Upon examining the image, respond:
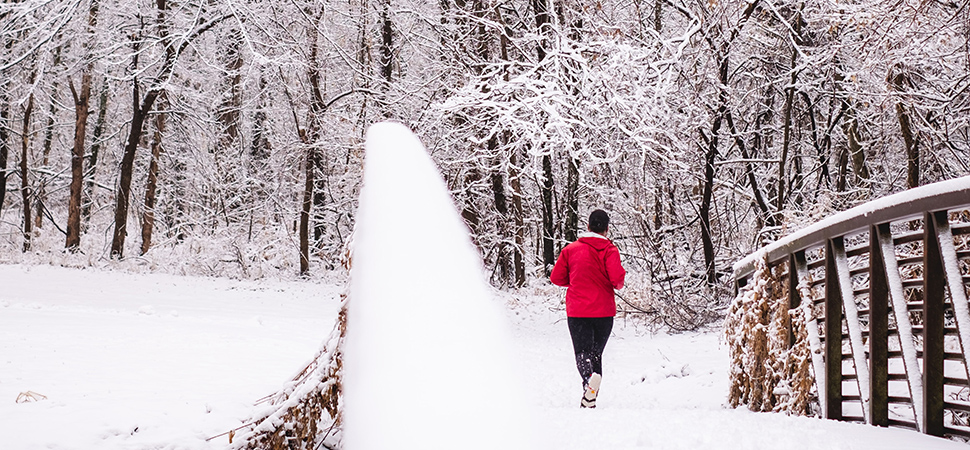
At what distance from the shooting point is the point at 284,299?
16.1 metres

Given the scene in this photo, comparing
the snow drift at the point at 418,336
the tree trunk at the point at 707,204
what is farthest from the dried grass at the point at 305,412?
the tree trunk at the point at 707,204

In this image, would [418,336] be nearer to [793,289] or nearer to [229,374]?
[793,289]

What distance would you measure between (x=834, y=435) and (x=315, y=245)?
22.2 m

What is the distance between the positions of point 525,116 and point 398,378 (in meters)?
8.71

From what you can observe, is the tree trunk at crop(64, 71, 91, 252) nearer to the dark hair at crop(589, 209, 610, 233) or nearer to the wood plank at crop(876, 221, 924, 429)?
the dark hair at crop(589, 209, 610, 233)

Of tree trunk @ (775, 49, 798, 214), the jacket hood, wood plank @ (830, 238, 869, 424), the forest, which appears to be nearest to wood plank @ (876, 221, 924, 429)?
wood plank @ (830, 238, 869, 424)

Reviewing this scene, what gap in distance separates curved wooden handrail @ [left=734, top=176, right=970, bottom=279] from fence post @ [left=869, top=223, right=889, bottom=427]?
4.8 inches

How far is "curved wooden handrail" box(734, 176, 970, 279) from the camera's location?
11.2 feet

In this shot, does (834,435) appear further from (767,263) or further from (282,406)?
(282,406)

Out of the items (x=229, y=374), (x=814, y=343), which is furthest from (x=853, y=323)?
(x=229, y=374)

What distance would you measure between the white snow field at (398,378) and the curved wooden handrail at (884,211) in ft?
3.55

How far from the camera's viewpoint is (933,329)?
360cm

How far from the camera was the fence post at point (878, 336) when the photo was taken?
409 cm

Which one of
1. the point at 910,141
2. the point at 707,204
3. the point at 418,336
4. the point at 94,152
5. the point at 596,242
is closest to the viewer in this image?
the point at 418,336
